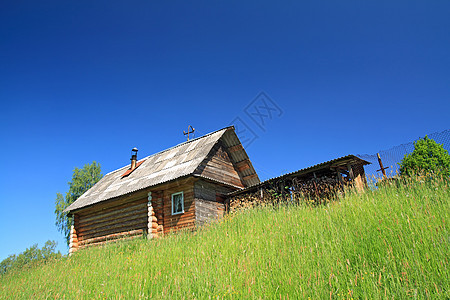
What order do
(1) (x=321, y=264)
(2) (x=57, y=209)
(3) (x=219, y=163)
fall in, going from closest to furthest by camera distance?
(1) (x=321, y=264) → (3) (x=219, y=163) → (2) (x=57, y=209)

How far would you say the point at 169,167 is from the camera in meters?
14.8

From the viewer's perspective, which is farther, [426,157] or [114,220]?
[114,220]

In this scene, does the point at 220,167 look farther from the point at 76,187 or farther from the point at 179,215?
the point at 76,187

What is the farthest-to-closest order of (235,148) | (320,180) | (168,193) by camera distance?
(235,148) → (168,193) → (320,180)

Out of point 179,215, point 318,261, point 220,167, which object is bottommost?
point 318,261

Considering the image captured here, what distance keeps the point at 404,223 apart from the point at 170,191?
36.0ft

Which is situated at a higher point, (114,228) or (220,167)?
(220,167)

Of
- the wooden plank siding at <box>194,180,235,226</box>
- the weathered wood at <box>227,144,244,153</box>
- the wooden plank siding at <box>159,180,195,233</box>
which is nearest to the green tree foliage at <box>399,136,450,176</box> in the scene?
the weathered wood at <box>227,144,244,153</box>

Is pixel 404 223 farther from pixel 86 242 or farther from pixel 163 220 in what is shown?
pixel 86 242

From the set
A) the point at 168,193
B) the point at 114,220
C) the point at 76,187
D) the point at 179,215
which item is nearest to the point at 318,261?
the point at 179,215

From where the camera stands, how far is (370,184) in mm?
6793

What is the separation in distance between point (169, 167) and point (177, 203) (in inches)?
90.2

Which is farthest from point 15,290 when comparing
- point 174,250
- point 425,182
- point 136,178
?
point 425,182

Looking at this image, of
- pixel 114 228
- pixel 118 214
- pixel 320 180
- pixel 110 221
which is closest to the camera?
pixel 320 180
